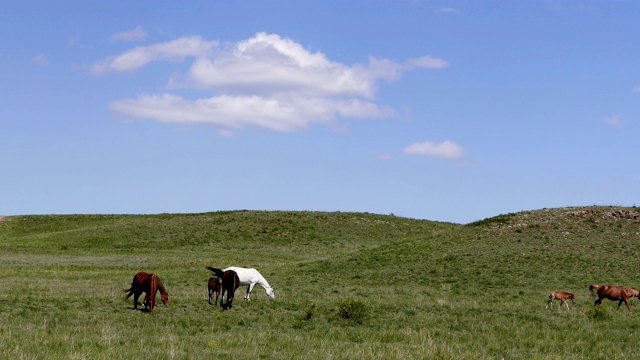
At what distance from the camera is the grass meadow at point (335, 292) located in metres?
20.2

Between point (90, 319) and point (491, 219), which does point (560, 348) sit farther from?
point (491, 219)

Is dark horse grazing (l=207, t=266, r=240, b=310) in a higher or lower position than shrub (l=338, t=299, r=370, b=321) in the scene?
higher

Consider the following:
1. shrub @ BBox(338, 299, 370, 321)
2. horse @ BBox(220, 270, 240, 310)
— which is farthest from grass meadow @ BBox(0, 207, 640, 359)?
horse @ BBox(220, 270, 240, 310)

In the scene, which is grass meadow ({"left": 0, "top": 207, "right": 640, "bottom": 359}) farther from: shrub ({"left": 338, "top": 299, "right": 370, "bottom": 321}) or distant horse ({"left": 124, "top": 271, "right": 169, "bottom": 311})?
distant horse ({"left": 124, "top": 271, "right": 169, "bottom": 311})

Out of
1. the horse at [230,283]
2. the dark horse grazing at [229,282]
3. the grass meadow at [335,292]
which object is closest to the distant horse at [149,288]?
the grass meadow at [335,292]

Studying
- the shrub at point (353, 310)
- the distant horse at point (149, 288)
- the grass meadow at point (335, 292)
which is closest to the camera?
the grass meadow at point (335, 292)

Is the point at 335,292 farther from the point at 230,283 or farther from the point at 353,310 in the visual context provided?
the point at 353,310

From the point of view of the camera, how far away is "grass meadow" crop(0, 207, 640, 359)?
20.2m

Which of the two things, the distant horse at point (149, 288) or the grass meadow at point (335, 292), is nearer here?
the grass meadow at point (335, 292)

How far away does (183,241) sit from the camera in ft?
272

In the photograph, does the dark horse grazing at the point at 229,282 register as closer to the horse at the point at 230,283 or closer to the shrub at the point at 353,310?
the horse at the point at 230,283

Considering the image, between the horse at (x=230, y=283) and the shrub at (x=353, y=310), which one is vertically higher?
the horse at (x=230, y=283)

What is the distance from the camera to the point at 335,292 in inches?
1539

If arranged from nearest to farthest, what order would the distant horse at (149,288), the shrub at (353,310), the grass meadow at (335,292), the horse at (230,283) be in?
the grass meadow at (335,292) → the distant horse at (149,288) → the shrub at (353,310) → the horse at (230,283)
